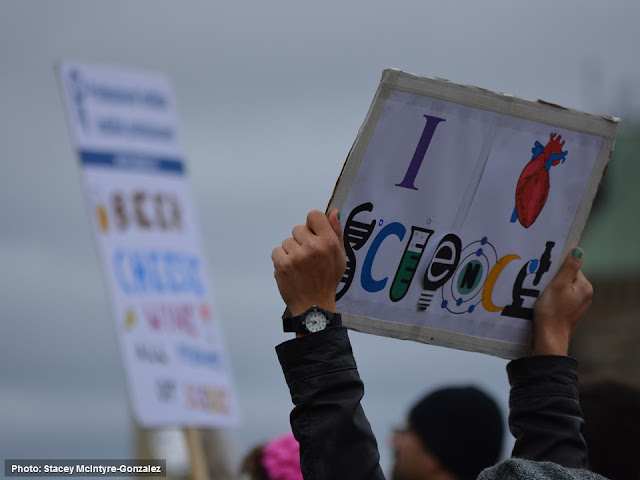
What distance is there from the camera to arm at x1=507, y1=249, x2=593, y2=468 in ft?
9.71

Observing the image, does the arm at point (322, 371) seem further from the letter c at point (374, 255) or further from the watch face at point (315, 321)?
the letter c at point (374, 255)

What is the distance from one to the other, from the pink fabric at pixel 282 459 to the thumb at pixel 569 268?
1.79 metres

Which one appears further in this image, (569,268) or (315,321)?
(569,268)

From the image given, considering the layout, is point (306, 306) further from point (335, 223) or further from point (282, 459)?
point (282, 459)

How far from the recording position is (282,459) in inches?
180

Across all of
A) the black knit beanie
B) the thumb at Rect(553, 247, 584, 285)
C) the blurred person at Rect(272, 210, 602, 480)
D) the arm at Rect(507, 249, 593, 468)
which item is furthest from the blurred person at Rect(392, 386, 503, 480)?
the blurred person at Rect(272, 210, 602, 480)

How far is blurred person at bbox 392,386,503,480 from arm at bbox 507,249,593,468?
111 centimetres

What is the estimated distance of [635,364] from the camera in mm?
49188

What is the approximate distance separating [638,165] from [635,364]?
780cm

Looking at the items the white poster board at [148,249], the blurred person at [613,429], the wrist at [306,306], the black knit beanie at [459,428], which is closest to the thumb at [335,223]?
the wrist at [306,306]

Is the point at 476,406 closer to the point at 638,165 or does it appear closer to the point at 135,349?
the point at 135,349

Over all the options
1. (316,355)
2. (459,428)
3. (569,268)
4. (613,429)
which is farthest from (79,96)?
(316,355)

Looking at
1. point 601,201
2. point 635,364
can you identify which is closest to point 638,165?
point 601,201

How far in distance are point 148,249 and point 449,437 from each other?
4.30 metres
